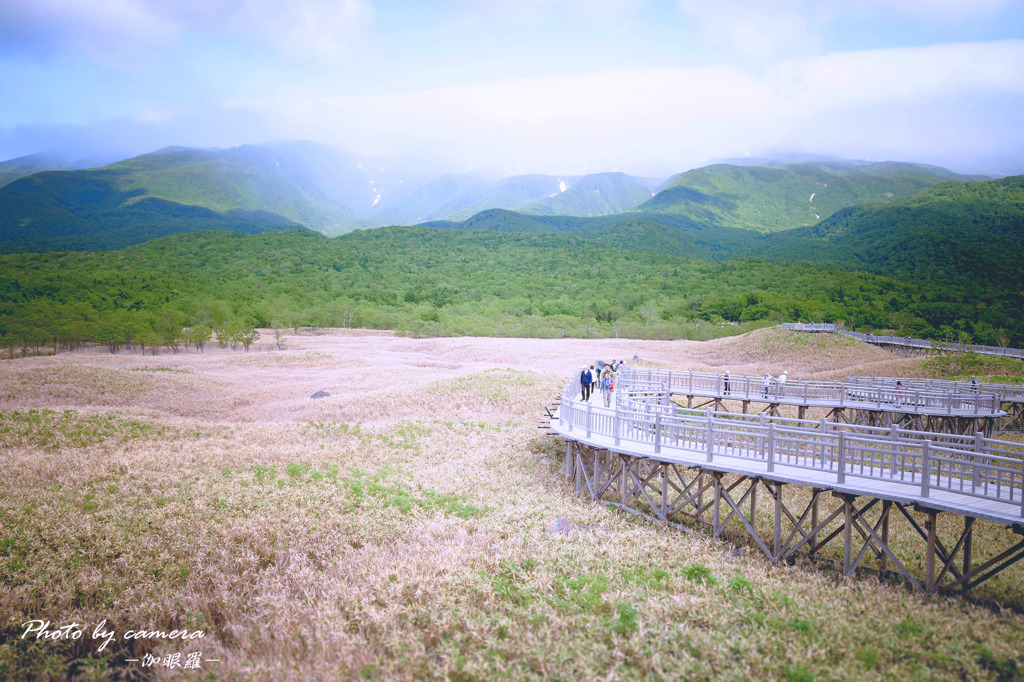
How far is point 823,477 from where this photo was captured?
11461 mm

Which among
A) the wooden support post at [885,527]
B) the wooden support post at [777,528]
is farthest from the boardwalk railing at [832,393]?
the wooden support post at [885,527]

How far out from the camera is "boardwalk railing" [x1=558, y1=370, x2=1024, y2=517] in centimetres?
1014

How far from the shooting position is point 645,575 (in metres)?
9.08

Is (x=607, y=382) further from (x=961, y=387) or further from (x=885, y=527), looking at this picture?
(x=961, y=387)

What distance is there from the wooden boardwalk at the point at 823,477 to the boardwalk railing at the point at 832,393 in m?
7.45

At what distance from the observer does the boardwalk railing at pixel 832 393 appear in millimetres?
24672

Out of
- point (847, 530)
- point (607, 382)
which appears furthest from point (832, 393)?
point (847, 530)

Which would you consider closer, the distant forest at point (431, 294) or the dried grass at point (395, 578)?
the dried grass at point (395, 578)

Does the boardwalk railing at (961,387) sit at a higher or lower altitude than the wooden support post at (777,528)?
lower

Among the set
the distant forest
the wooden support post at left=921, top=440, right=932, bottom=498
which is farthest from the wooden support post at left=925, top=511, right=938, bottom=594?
the distant forest

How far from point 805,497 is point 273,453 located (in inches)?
794

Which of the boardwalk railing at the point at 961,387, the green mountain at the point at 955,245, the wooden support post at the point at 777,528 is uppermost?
the green mountain at the point at 955,245

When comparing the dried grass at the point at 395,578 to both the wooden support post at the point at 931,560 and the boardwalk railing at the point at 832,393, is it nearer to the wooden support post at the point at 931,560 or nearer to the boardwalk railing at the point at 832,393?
the wooden support post at the point at 931,560

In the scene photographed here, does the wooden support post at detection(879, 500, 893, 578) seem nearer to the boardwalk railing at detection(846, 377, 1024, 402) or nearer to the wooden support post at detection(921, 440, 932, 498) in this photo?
the wooden support post at detection(921, 440, 932, 498)
